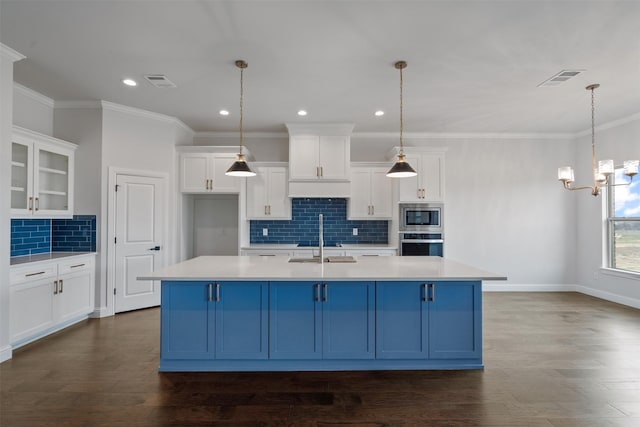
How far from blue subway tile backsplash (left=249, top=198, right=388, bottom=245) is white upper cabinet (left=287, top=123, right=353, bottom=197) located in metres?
0.47

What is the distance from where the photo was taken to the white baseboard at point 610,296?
481 cm

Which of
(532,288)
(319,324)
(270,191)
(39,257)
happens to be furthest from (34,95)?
(532,288)

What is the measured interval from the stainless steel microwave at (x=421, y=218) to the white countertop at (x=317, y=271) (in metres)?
1.78

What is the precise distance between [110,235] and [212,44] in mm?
2973

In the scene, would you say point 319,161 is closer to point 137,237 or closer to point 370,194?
point 370,194

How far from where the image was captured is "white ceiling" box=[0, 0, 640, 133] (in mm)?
2457

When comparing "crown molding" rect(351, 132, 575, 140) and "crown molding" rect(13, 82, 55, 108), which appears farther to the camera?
"crown molding" rect(351, 132, 575, 140)

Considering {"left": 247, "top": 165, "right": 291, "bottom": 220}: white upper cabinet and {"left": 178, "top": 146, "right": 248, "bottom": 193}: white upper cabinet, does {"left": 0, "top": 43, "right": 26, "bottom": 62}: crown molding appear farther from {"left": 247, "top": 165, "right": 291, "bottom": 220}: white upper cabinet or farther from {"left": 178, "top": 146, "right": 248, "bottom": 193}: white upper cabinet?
{"left": 247, "top": 165, "right": 291, "bottom": 220}: white upper cabinet

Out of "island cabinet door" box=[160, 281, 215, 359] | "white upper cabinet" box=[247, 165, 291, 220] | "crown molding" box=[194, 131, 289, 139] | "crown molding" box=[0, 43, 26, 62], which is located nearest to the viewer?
"island cabinet door" box=[160, 281, 215, 359]

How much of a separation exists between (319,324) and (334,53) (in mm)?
A: 2451

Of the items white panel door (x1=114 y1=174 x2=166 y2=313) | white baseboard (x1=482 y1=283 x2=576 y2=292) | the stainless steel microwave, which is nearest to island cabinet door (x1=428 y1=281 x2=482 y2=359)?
the stainless steel microwave

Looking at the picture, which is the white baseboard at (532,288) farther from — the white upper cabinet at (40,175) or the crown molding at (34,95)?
the crown molding at (34,95)

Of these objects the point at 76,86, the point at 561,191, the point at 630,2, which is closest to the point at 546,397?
the point at 630,2

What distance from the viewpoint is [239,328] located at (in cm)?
277
